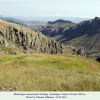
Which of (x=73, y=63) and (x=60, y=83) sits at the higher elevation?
(x=60, y=83)

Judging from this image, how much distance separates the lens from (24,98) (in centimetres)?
1159

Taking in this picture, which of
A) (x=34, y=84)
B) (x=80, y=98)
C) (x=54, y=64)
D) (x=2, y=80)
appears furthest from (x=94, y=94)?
(x=54, y=64)

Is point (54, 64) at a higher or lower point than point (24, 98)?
lower

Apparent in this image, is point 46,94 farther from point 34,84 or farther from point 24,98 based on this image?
point 34,84

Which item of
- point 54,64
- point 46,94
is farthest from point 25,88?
point 54,64

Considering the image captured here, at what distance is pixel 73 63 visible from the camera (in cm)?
3200

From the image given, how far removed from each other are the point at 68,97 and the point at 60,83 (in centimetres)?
349

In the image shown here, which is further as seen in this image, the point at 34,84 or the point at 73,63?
the point at 73,63

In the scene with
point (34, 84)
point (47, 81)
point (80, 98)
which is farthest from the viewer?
point (47, 81)

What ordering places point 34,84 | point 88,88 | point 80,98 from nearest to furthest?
point 80,98
point 88,88
point 34,84

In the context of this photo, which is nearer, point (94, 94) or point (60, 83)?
point (94, 94)

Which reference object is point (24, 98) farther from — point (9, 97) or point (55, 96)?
point (55, 96)

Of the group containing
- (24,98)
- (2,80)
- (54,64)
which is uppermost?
(24,98)

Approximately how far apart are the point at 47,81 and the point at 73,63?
54.3 ft
